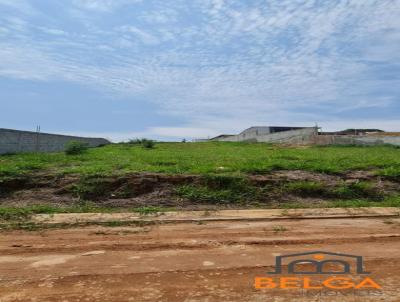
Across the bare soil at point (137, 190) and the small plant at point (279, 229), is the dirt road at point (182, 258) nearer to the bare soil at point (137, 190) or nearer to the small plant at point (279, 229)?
the small plant at point (279, 229)

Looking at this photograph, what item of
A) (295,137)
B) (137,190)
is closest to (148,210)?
(137,190)

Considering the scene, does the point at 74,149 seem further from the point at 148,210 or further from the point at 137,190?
the point at 148,210

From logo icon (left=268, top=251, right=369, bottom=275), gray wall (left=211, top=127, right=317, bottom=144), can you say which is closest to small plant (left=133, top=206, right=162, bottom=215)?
logo icon (left=268, top=251, right=369, bottom=275)

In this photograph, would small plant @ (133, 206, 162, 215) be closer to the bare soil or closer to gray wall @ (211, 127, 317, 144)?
the bare soil

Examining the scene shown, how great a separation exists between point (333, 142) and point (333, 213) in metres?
25.5

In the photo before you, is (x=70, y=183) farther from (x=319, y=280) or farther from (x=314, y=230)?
(x=319, y=280)

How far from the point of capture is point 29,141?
21.5 metres

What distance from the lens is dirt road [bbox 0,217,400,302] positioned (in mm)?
3781

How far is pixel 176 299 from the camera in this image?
3668 mm

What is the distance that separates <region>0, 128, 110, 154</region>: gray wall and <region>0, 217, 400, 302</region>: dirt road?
46.1 ft

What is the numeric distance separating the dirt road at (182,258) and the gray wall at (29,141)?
14.0 metres

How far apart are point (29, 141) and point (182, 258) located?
1900 centimetres

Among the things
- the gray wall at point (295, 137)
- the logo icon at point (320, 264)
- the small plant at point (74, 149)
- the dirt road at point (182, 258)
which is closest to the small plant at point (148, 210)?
the dirt road at point (182, 258)

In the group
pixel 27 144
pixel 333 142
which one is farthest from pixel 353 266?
A: pixel 333 142
